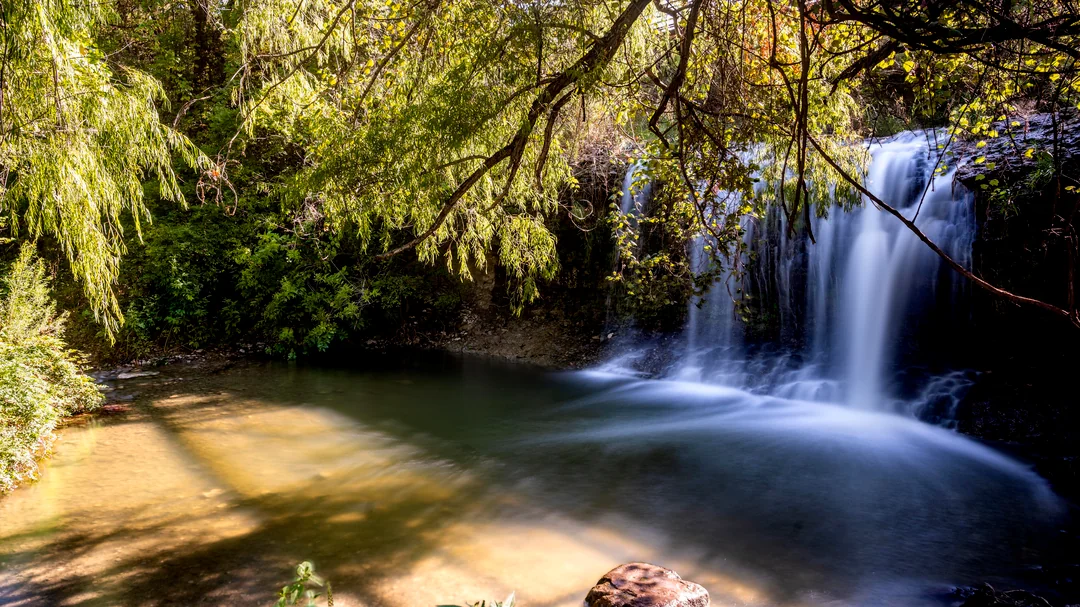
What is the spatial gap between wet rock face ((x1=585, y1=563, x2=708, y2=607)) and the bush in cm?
408

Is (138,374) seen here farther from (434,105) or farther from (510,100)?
(510,100)

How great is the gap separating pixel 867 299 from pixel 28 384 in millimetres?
8333

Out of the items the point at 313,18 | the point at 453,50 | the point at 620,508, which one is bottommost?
the point at 620,508

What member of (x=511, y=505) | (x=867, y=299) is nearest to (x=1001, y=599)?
(x=511, y=505)

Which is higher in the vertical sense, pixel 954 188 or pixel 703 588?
pixel 954 188

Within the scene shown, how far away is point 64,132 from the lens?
2889 millimetres

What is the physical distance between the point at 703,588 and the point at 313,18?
4903mm

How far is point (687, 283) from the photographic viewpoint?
9.11m

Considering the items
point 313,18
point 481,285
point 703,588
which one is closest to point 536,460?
point 703,588

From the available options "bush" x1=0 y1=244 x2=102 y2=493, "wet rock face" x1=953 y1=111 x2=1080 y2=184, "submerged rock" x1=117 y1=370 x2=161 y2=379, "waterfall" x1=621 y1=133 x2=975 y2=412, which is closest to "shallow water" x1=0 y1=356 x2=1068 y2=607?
"bush" x1=0 y1=244 x2=102 y2=493

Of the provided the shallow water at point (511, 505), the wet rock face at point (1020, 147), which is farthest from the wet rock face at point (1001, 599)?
the wet rock face at point (1020, 147)

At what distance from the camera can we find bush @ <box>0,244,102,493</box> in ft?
14.5

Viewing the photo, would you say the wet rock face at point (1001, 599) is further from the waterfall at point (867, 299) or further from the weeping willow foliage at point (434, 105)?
the waterfall at point (867, 299)

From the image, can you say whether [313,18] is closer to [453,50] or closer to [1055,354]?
[453,50]
